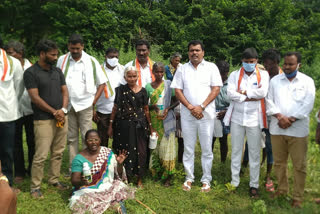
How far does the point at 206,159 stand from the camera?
493cm

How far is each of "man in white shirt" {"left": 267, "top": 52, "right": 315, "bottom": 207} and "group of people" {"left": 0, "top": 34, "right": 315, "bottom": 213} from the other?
1 centimetres

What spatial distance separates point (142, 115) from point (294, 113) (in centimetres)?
222

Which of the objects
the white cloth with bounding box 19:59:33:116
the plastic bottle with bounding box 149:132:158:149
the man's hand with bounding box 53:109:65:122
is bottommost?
the plastic bottle with bounding box 149:132:158:149

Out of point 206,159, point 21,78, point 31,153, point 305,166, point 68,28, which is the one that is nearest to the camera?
point 305,166

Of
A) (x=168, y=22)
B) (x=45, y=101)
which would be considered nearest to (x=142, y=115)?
(x=45, y=101)

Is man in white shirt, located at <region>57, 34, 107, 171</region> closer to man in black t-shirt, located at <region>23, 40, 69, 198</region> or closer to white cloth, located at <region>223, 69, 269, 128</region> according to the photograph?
man in black t-shirt, located at <region>23, 40, 69, 198</region>

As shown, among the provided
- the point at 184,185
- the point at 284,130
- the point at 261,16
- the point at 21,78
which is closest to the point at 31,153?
the point at 21,78

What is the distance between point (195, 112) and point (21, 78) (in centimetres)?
265

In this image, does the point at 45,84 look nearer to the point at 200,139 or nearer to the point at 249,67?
the point at 200,139

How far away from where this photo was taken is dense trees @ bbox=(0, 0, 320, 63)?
16.8m

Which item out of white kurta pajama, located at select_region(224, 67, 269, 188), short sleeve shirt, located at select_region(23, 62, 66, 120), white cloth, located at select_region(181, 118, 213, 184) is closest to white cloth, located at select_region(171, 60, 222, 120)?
white cloth, located at select_region(181, 118, 213, 184)

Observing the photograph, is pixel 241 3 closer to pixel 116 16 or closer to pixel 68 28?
pixel 116 16

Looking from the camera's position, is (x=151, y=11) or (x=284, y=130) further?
(x=151, y=11)

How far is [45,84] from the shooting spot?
4.41 m
